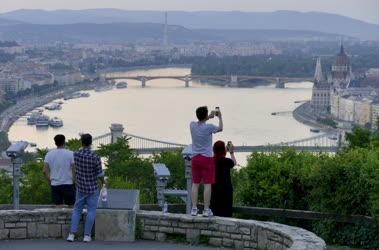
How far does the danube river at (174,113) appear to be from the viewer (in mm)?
37219

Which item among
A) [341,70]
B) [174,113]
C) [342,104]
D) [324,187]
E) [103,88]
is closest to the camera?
[324,187]

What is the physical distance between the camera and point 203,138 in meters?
3.84

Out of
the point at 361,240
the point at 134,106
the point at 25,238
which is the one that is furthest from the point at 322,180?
the point at 134,106

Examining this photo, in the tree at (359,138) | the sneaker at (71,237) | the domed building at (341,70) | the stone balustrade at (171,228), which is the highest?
the stone balustrade at (171,228)

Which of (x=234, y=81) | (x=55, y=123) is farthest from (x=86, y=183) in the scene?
(x=234, y=81)

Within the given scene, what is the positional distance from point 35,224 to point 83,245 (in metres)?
0.28

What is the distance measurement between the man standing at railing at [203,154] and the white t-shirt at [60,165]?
22.6 inches

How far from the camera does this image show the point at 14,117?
48719 mm

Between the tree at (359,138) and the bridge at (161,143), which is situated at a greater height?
the tree at (359,138)

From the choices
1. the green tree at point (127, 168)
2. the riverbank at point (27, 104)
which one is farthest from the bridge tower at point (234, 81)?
the green tree at point (127, 168)

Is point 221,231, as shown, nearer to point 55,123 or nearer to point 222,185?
point 222,185

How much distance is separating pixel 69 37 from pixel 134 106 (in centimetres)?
10723

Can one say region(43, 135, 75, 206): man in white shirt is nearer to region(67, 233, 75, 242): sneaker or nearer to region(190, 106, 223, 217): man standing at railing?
region(67, 233, 75, 242): sneaker

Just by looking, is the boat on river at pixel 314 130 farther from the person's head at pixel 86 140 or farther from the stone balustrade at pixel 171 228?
the person's head at pixel 86 140
